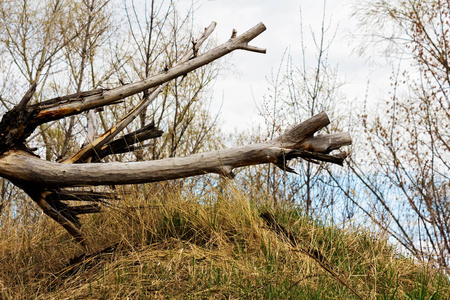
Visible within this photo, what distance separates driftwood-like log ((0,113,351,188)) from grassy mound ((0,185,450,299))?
41cm

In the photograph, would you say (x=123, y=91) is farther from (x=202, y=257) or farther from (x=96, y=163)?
(x=202, y=257)

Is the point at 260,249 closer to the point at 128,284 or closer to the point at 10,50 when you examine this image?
the point at 128,284

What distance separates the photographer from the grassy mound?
352 cm

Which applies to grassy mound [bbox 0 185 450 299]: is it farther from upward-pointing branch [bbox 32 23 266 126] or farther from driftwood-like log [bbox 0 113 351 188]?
upward-pointing branch [bbox 32 23 266 126]

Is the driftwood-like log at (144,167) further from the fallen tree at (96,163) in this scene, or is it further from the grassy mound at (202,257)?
the grassy mound at (202,257)

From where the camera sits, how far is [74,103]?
454cm

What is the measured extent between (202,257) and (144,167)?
1063mm

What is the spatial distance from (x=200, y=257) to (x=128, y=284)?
69cm

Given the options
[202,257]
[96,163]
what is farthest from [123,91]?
[202,257]

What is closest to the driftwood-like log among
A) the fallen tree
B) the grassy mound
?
the fallen tree

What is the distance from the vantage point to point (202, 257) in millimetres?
3938

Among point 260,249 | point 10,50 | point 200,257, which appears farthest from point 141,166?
point 10,50

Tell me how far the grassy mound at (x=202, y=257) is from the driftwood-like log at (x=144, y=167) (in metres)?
0.41

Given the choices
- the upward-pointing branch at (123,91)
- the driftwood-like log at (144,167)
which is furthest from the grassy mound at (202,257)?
the upward-pointing branch at (123,91)
